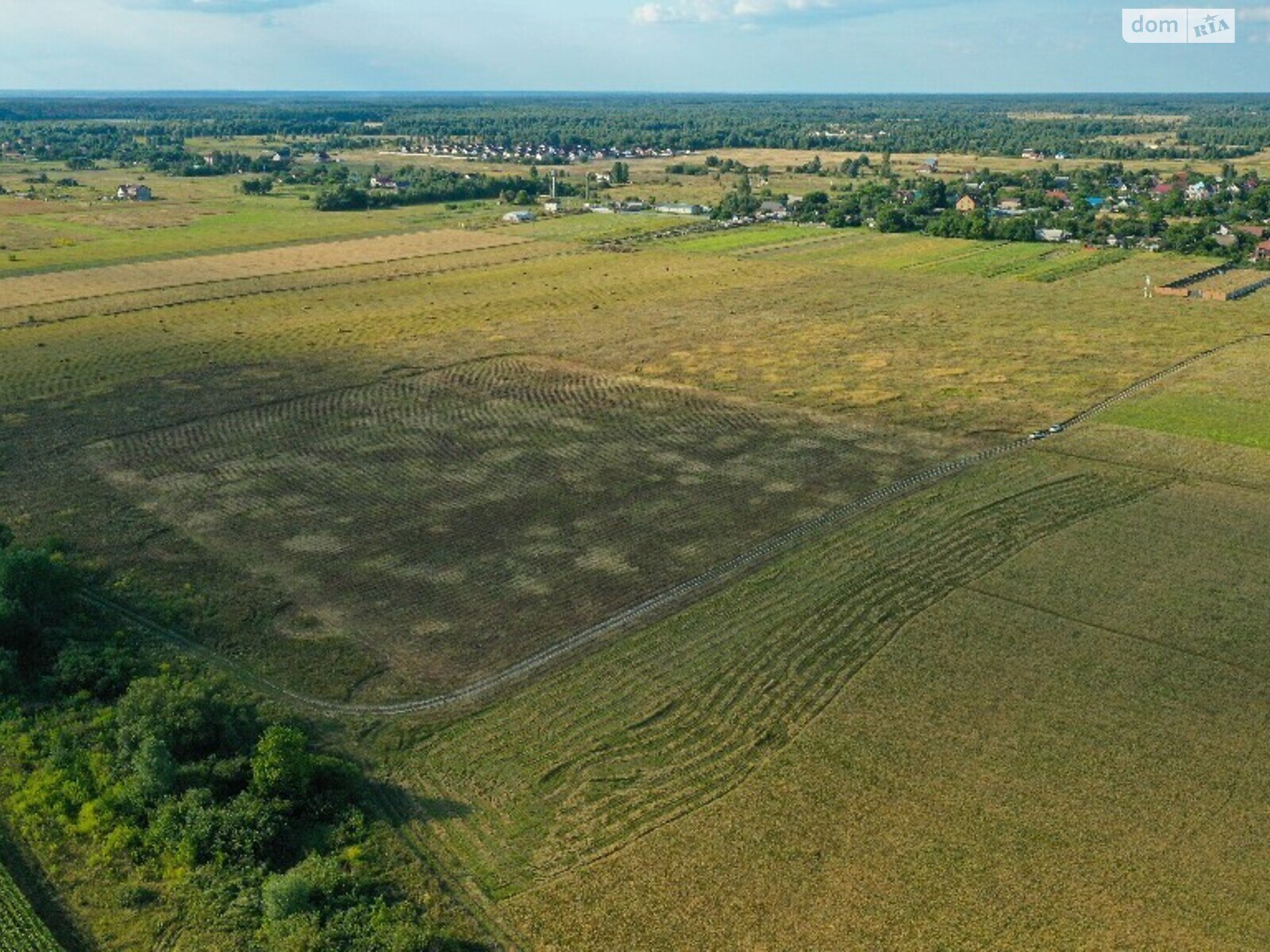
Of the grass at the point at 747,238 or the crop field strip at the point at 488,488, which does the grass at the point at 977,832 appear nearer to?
the crop field strip at the point at 488,488

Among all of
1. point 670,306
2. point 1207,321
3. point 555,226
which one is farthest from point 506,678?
point 555,226

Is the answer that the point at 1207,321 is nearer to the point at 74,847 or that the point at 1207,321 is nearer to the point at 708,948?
the point at 708,948

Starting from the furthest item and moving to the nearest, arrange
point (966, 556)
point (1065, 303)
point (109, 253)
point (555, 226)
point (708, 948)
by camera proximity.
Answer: point (555, 226) → point (109, 253) → point (1065, 303) → point (966, 556) → point (708, 948)

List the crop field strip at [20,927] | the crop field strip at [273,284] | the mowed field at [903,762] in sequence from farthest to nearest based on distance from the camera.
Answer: the crop field strip at [273,284]
the mowed field at [903,762]
the crop field strip at [20,927]

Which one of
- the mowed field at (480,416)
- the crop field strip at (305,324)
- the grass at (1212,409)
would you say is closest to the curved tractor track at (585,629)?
the mowed field at (480,416)

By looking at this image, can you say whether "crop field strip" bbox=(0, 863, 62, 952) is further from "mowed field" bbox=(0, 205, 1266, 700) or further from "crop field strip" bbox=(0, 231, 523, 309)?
"crop field strip" bbox=(0, 231, 523, 309)

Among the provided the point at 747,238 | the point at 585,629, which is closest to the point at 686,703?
the point at 585,629
